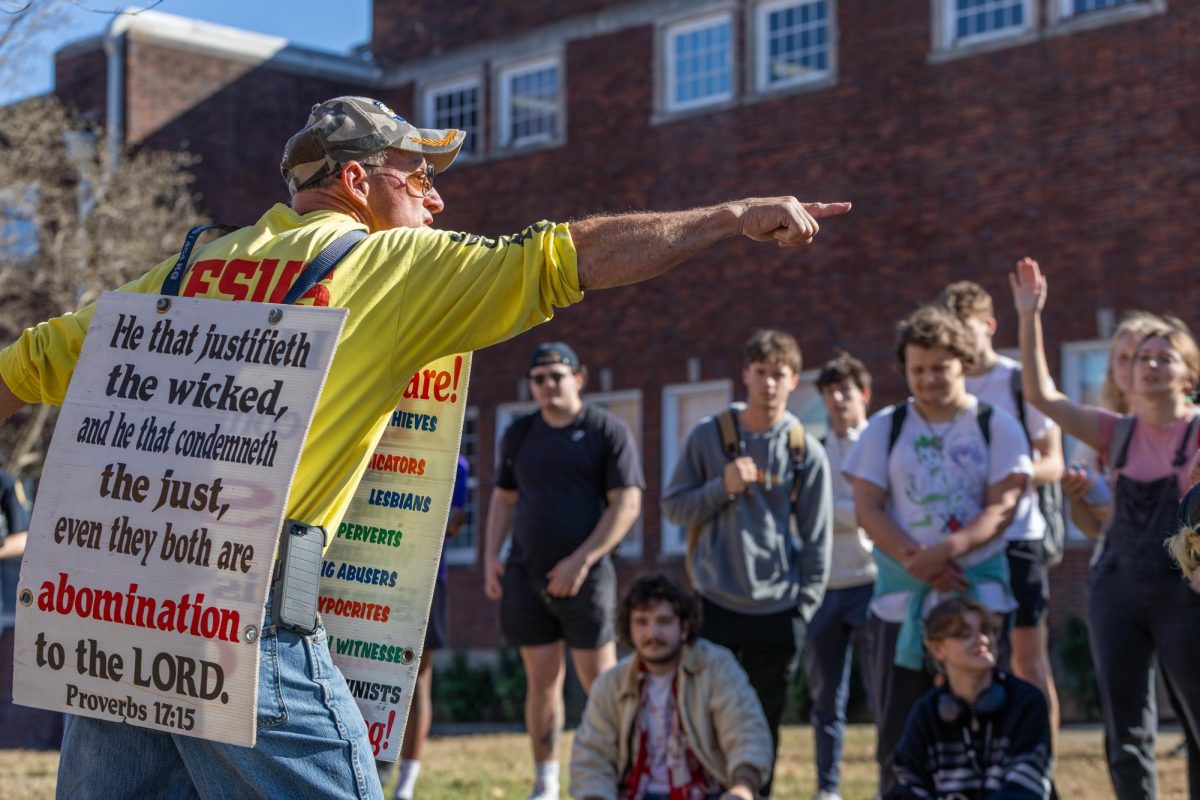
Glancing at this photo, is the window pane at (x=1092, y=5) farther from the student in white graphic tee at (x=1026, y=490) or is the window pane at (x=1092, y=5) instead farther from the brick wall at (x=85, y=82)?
the brick wall at (x=85, y=82)

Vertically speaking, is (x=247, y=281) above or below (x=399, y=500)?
above

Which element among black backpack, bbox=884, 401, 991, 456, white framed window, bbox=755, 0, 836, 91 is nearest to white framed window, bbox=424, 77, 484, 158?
white framed window, bbox=755, 0, 836, 91

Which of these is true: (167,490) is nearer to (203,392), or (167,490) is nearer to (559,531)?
(203,392)

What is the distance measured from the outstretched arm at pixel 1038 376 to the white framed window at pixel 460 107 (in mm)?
17603

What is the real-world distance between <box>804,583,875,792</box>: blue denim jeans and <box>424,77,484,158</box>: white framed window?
1566cm

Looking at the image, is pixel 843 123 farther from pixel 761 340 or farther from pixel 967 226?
pixel 761 340

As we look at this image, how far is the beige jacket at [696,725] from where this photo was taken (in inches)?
293

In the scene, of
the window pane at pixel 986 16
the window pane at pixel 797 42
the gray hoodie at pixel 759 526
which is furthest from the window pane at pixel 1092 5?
the gray hoodie at pixel 759 526

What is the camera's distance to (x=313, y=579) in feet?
12.3

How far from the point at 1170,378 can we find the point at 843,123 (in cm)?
1365

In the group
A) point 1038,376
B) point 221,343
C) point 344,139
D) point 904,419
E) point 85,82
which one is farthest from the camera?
point 85,82

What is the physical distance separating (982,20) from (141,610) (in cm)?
1704

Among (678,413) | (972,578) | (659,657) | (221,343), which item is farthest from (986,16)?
(221,343)

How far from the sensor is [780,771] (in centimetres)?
1110
